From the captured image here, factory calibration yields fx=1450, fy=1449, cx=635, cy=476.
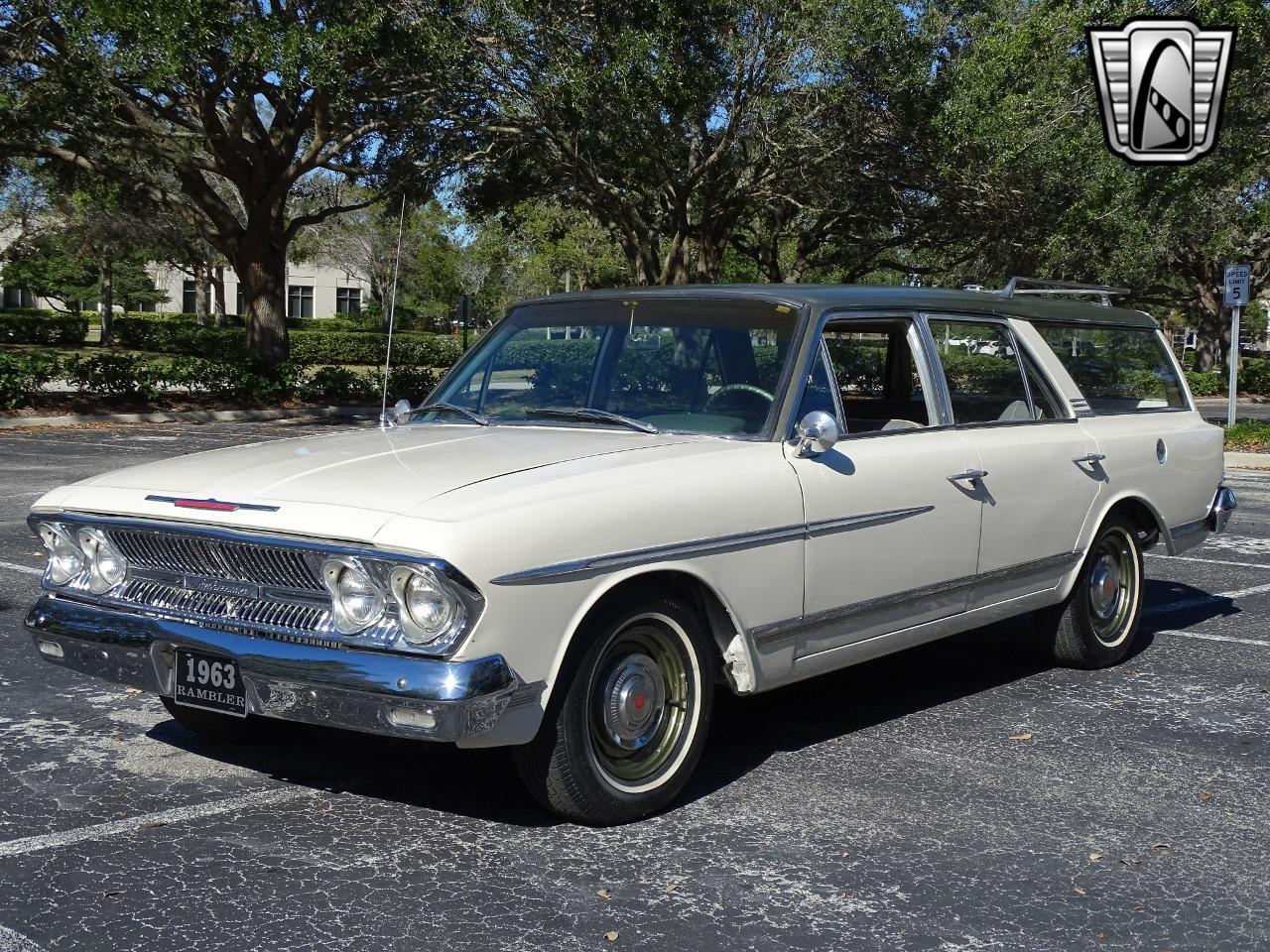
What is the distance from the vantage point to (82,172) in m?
29.5

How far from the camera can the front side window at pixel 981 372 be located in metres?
6.16

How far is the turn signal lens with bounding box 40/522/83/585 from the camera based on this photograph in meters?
4.86

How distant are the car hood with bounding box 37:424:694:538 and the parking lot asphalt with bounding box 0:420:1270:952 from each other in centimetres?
99

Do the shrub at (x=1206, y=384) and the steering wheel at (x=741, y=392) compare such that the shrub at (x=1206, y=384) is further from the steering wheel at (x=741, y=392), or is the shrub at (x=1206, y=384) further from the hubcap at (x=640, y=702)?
the hubcap at (x=640, y=702)

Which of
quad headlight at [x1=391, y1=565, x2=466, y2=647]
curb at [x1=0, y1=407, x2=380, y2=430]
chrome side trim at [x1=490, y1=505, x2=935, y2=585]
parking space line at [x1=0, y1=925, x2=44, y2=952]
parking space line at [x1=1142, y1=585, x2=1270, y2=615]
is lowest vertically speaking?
curb at [x1=0, y1=407, x2=380, y2=430]

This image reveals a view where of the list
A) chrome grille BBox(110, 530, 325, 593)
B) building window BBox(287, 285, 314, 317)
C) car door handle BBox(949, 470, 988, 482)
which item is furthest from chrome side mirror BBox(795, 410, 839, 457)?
building window BBox(287, 285, 314, 317)

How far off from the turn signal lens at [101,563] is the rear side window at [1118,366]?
424cm

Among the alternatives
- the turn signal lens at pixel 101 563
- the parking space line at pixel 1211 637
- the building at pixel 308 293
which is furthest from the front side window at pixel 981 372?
the building at pixel 308 293

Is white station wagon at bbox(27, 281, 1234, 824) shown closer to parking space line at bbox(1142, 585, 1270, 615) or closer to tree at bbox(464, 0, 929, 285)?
parking space line at bbox(1142, 585, 1270, 615)

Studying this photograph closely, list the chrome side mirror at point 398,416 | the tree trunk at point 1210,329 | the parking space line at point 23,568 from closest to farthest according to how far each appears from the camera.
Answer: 1. the chrome side mirror at point 398,416
2. the parking space line at point 23,568
3. the tree trunk at point 1210,329

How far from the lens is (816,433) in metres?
5.05

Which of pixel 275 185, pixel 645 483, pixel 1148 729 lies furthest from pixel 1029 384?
pixel 275 185

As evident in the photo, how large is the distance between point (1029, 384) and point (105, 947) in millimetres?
4597
